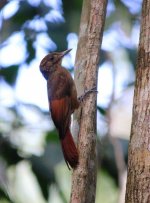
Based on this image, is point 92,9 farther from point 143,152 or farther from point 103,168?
point 103,168

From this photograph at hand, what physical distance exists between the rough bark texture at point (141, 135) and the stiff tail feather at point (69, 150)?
1.72ft

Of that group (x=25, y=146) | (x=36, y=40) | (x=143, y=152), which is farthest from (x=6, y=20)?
(x=143, y=152)

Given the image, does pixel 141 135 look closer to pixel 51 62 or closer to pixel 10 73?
pixel 51 62

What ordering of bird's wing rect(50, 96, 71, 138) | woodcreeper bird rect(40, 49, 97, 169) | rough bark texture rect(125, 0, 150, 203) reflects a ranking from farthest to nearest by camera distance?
bird's wing rect(50, 96, 71, 138) → woodcreeper bird rect(40, 49, 97, 169) → rough bark texture rect(125, 0, 150, 203)

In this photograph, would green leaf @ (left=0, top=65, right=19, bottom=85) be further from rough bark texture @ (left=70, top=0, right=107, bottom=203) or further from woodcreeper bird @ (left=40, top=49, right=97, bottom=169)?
rough bark texture @ (left=70, top=0, right=107, bottom=203)

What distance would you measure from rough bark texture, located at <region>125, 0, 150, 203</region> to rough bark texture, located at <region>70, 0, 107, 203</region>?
44cm

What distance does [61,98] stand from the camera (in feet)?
12.5

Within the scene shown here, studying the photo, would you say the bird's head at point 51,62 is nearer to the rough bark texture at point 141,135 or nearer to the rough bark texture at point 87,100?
the rough bark texture at point 87,100

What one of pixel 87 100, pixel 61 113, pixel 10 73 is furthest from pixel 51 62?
pixel 87 100

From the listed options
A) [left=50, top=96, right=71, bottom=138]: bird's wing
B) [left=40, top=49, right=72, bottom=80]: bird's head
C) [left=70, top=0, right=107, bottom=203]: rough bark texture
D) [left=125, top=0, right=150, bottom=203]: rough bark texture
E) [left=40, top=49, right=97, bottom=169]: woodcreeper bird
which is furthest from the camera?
[left=40, top=49, right=72, bottom=80]: bird's head

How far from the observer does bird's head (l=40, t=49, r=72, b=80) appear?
4.15 m

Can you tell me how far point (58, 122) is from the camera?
3555mm

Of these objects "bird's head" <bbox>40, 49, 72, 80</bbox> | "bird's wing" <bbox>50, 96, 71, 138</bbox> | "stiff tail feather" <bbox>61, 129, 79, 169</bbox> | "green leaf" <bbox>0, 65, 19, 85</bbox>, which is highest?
"bird's head" <bbox>40, 49, 72, 80</bbox>

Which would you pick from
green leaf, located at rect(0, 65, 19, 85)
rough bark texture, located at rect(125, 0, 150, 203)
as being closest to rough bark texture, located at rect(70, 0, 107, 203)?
rough bark texture, located at rect(125, 0, 150, 203)
